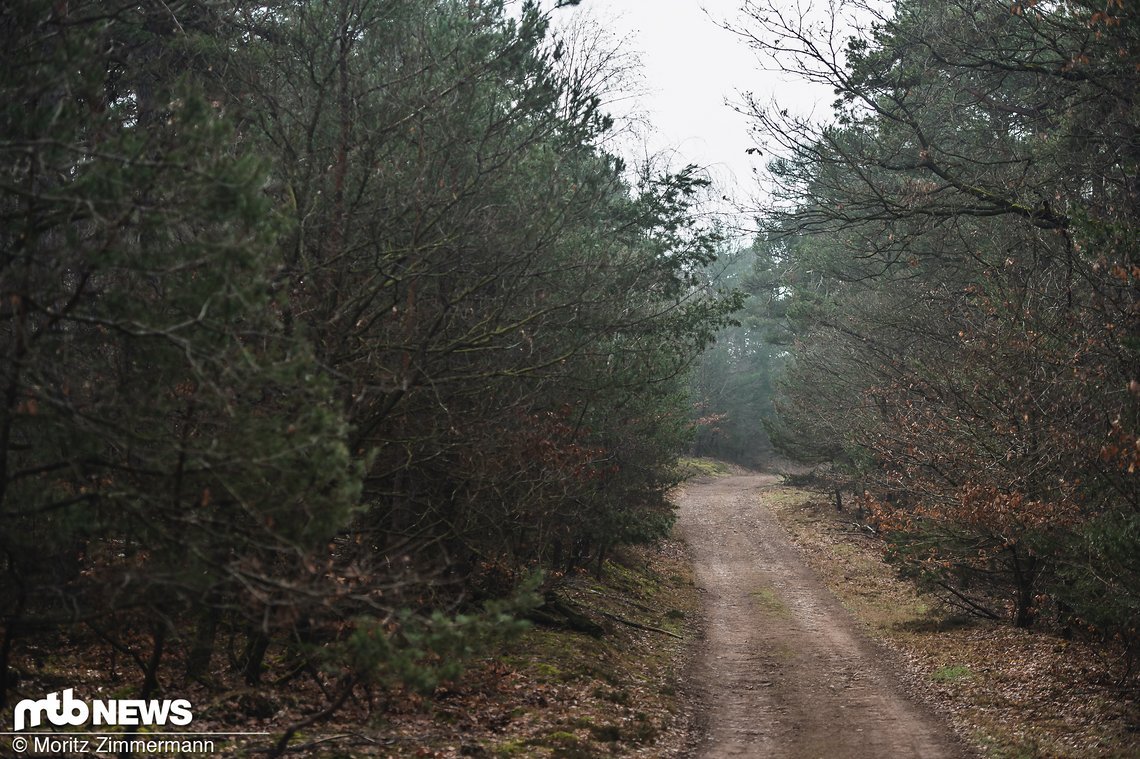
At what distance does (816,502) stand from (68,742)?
32.2m

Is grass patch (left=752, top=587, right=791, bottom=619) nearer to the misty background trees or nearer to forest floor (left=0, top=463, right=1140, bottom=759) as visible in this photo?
forest floor (left=0, top=463, right=1140, bottom=759)

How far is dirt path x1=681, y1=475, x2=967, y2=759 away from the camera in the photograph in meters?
10.1

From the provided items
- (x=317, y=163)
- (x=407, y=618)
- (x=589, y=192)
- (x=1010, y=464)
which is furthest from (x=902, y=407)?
Result: (x=407, y=618)

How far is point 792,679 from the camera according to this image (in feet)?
43.3

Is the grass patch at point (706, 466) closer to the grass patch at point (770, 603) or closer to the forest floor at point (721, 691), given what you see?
the grass patch at point (770, 603)

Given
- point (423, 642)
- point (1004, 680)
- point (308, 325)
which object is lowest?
point (1004, 680)

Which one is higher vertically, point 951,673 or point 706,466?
point 706,466

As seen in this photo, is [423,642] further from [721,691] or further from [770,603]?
[770,603]

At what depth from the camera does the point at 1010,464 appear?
12945 mm

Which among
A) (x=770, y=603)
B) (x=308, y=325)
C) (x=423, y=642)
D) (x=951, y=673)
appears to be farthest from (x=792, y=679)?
(x=423, y=642)

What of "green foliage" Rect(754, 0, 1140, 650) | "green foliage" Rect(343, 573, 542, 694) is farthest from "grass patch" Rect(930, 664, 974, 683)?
"green foliage" Rect(343, 573, 542, 694)

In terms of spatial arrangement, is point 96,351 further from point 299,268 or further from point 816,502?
point 816,502

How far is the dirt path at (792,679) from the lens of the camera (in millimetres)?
10117

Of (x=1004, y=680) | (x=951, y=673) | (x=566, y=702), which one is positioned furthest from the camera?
(x=951, y=673)
